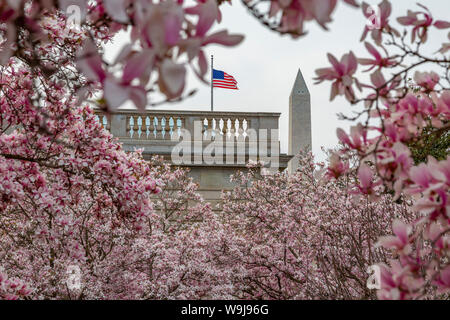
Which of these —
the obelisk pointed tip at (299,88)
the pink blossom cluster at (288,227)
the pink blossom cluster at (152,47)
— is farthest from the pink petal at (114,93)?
the obelisk pointed tip at (299,88)

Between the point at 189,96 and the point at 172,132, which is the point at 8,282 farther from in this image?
the point at 172,132

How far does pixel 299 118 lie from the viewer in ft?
80.1

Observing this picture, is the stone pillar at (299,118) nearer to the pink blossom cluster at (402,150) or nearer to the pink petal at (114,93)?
the pink blossom cluster at (402,150)

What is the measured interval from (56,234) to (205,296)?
10.8 feet

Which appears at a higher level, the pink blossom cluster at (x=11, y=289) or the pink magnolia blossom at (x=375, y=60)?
the pink magnolia blossom at (x=375, y=60)

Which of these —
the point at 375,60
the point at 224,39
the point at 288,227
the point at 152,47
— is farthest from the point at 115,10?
the point at 288,227

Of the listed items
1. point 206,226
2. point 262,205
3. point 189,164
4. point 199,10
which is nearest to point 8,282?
point 199,10

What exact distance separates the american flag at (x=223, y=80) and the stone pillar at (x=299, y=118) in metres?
9.32

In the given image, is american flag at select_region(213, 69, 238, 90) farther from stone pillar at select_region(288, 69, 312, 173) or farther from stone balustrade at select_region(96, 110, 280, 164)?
stone pillar at select_region(288, 69, 312, 173)

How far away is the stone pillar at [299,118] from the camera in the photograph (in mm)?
24172

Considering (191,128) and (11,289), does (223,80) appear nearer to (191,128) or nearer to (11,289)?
(191,128)

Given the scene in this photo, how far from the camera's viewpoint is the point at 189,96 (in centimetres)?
146

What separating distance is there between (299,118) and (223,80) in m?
9.89

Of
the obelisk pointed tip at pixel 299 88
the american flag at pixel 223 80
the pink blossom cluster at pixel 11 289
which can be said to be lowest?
the pink blossom cluster at pixel 11 289
